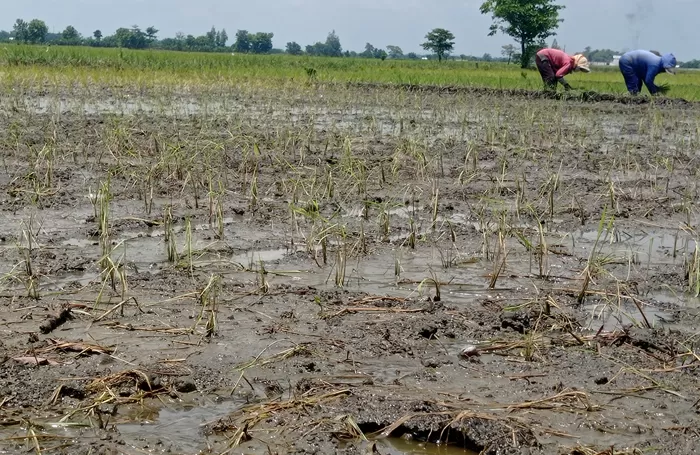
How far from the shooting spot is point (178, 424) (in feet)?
9.39

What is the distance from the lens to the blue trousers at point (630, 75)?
663 inches

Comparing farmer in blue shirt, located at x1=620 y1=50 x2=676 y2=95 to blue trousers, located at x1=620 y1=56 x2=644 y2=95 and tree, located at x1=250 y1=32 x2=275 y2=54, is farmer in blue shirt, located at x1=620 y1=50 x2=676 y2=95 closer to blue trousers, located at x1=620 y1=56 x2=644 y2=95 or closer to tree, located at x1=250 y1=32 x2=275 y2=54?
blue trousers, located at x1=620 y1=56 x2=644 y2=95

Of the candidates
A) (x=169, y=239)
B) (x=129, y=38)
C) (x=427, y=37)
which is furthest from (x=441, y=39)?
(x=169, y=239)

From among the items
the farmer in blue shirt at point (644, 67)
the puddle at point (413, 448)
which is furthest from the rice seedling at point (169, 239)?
the farmer in blue shirt at point (644, 67)

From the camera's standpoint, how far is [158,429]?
282cm

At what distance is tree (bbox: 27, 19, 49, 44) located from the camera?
331ft

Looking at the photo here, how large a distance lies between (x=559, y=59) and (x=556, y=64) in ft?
0.49

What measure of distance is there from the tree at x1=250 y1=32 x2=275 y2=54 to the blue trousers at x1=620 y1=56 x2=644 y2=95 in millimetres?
114855

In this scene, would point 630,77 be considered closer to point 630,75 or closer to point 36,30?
point 630,75

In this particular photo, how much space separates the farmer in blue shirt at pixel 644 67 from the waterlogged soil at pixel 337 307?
29.2 feet

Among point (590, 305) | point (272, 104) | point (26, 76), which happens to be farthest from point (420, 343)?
point (26, 76)

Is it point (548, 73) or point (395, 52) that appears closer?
point (548, 73)

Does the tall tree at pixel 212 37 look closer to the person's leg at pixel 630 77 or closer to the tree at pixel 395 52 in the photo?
the tree at pixel 395 52

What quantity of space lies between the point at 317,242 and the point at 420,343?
165 cm
